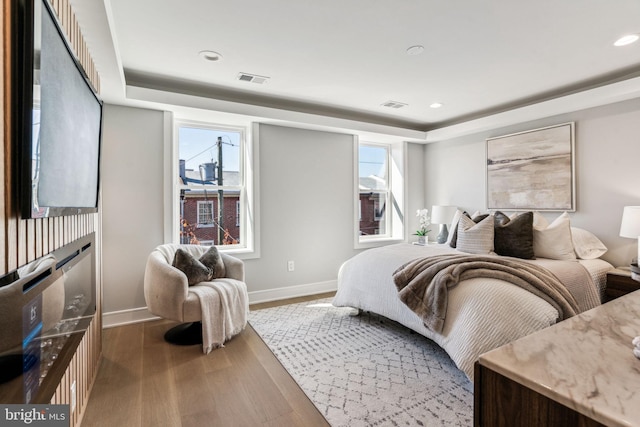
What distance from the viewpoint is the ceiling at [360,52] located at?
81.3 inches

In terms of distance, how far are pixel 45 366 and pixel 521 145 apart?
15.7 ft

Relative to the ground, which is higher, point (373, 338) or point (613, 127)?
point (613, 127)

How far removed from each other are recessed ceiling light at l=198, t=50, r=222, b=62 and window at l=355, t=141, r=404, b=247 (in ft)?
8.93

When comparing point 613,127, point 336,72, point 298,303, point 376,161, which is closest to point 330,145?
point 376,161

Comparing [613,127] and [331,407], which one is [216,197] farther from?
[613,127]

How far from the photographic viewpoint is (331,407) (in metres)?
1.94

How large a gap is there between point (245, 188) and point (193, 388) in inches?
96.8

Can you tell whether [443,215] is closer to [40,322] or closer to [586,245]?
[586,245]

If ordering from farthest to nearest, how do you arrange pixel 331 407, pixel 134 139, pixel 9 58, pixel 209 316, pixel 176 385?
pixel 134 139 < pixel 209 316 < pixel 176 385 < pixel 331 407 < pixel 9 58

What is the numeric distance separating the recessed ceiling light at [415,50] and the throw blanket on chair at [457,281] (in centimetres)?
171

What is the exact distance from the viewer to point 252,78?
319 centimetres

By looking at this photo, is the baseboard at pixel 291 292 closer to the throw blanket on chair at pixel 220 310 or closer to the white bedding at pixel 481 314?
the throw blanket on chair at pixel 220 310

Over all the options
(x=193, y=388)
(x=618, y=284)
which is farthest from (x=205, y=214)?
(x=618, y=284)

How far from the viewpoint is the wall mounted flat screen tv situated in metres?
0.99
